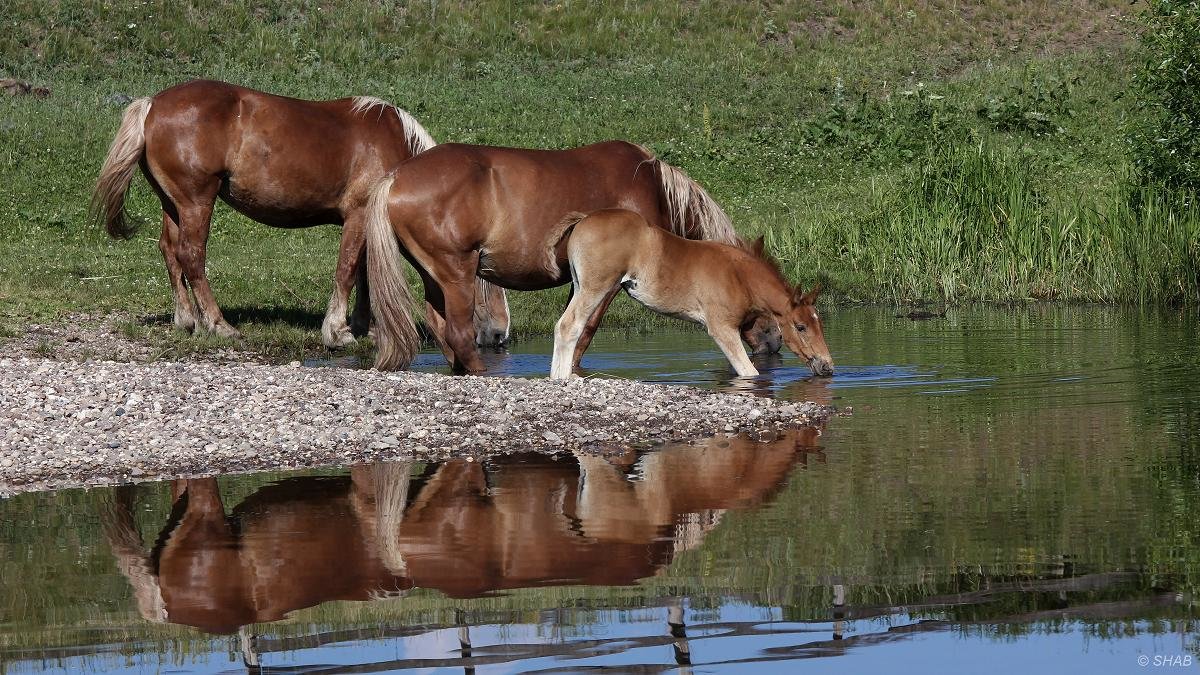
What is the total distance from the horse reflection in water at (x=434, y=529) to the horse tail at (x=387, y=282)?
3513 mm

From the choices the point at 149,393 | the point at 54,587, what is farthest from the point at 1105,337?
the point at 54,587

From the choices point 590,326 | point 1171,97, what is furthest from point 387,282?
point 1171,97

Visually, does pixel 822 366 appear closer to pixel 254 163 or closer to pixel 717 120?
pixel 254 163

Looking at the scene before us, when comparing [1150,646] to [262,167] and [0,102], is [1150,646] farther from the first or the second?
[0,102]

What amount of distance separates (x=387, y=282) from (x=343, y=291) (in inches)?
79.6

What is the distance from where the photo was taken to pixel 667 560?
Answer: 672 cm

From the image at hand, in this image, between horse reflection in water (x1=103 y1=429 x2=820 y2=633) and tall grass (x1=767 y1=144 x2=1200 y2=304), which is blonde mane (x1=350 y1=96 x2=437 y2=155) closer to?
horse reflection in water (x1=103 y1=429 x2=820 y2=633)

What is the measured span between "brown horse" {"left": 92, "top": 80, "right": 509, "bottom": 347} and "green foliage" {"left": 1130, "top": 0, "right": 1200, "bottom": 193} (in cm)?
733

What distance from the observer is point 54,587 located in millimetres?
6383

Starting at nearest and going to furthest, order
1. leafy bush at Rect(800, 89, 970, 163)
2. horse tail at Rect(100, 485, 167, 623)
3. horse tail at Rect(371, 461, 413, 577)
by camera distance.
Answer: horse tail at Rect(100, 485, 167, 623)
horse tail at Rect(371, 461, 413, 577)
leafy bush at Rect(800, 89, 970, 163)

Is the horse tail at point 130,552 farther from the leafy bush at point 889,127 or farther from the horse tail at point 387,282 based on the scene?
the leafy bush at point 889,127

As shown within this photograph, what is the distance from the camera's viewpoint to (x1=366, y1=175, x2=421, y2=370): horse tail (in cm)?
1253

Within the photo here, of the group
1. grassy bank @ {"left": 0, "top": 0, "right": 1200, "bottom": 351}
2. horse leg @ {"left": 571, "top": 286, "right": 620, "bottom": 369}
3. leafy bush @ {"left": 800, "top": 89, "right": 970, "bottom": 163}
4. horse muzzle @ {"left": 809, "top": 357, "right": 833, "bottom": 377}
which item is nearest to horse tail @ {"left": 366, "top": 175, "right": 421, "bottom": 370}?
horse leg @ {"left": 571, "top": 286, "right": 620, "bottom": 369}

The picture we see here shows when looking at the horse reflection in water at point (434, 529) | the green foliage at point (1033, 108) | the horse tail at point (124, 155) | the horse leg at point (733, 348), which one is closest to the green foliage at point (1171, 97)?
the horse leg at point (733, 348)
